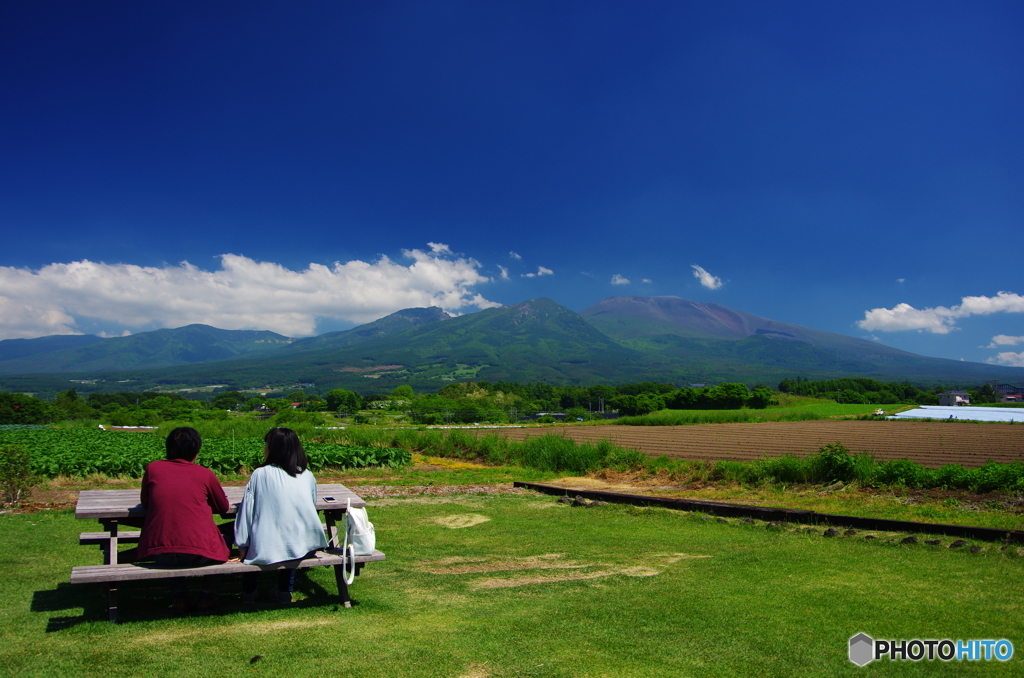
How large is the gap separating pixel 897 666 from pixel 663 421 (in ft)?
169

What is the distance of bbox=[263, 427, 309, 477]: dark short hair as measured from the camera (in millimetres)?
4465

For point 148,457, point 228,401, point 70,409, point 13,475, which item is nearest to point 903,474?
point 13,475

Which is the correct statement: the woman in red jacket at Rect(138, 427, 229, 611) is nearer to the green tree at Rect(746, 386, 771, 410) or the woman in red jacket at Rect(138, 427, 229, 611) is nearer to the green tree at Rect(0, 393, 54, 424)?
the green tree at Rect(0, 393, 54, 424)

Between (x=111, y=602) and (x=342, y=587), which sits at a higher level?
(x=111, y=602)

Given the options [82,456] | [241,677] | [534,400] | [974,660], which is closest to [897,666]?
[974,660]

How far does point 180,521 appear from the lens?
421cm

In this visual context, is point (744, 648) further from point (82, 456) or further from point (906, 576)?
point (82, 456)

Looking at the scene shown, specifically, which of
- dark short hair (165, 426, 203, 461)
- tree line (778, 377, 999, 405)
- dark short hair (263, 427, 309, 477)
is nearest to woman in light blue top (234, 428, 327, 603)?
dark short hair (263, 427, 309, 477)

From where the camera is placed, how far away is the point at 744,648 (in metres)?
3.45

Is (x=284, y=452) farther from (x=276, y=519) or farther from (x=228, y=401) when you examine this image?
(x=228, y=401)

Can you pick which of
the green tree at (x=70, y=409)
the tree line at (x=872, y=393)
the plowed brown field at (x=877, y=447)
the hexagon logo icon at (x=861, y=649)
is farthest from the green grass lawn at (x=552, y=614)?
the tree line at (x=872, y=393)

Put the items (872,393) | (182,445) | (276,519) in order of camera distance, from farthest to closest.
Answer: (872,393), (182,445), (276,519)

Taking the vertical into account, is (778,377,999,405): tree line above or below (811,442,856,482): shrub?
below

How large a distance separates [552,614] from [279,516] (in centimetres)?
223
